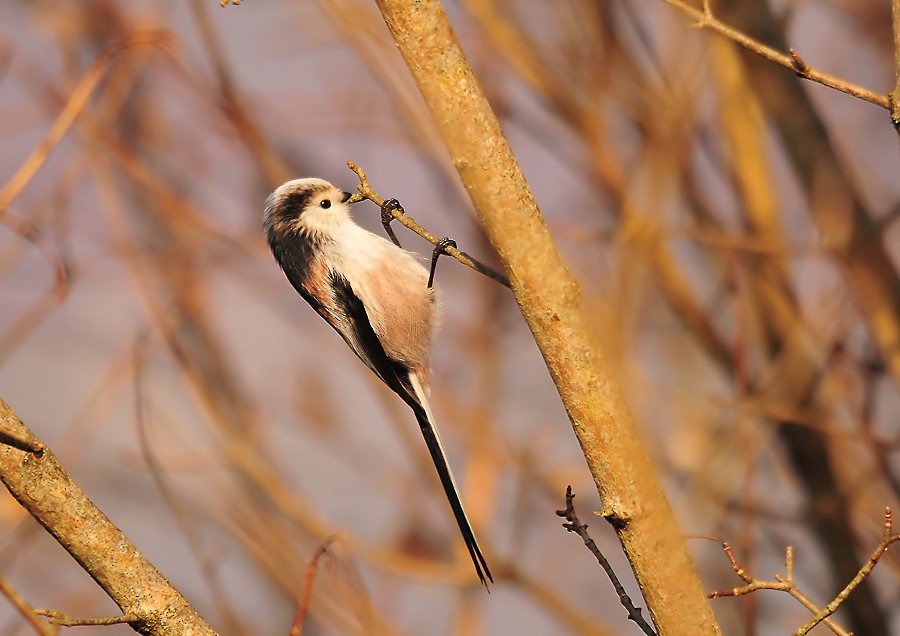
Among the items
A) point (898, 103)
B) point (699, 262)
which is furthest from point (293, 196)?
point (699, 262)

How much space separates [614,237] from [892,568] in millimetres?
1174

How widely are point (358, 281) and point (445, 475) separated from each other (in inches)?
22.3

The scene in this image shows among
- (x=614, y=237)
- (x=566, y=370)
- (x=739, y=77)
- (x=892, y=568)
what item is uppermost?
(x=739, y=77)

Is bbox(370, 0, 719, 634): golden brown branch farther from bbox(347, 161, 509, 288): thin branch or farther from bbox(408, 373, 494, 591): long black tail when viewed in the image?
bbox(408, 373, 494, 591): long black tail

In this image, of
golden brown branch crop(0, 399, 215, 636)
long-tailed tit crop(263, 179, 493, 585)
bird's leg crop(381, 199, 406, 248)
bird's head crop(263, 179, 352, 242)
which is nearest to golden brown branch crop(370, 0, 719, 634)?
bird's leg crop(381, 199, 406, 248)

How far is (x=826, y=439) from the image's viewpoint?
9.57 ft

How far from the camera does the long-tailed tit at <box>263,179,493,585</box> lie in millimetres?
2250

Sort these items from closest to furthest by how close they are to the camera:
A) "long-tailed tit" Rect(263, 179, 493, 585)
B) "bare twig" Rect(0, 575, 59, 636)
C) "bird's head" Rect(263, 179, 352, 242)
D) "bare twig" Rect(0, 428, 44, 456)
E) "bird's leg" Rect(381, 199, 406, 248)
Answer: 1. "bare twig" Rect(0, 575, 59, 636)
2. "bare twig" Rect(0, 428, 44, 456)
3. "bird's leg" Rect(381, 199, 406, 248)
4. "long-tailed tit" Rect(263, 179, 493, 585)
5. "bird's head" Rect(263, 179, 352, 242)

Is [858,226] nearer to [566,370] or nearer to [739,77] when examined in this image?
[739,77]

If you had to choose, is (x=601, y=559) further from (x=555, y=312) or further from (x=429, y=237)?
(x=429, y=237)

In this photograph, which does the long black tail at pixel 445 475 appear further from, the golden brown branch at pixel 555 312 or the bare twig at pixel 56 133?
the bare twig at pixel 56 133

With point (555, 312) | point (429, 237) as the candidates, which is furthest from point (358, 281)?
point (555, 312)

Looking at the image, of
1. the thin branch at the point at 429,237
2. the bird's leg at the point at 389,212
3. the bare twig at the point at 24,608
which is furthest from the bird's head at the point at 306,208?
the bare twig at the point at 24,608

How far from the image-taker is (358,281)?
7.52 ft
